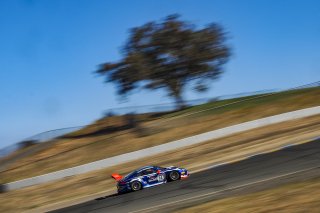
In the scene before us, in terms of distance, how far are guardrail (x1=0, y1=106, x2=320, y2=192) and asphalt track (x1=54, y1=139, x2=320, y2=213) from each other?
11.8 metres

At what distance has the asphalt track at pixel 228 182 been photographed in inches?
544

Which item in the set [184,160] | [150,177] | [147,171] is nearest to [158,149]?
[184,160]

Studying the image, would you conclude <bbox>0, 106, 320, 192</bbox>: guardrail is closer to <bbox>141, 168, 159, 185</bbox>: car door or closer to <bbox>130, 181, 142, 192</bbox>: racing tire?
<bbox>130, 181, 142, 192</bbox>: racing tire

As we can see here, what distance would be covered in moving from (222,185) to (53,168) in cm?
2363

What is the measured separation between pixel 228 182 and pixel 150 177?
18.2 ft

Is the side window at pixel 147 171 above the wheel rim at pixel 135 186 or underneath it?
above

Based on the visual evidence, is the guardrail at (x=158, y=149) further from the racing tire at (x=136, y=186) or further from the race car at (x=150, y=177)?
the racing tire at (x=136, y=186)

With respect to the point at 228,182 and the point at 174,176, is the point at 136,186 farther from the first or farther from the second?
the point at 228,182

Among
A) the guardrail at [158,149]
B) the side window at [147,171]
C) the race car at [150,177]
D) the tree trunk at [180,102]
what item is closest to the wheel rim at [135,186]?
the race car at [150,177]

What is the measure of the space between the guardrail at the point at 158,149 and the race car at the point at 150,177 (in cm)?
1156

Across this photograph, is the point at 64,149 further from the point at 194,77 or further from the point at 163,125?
the point at 194,77

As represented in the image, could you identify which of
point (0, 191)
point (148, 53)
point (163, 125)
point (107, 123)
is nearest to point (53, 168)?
point (0, 191)

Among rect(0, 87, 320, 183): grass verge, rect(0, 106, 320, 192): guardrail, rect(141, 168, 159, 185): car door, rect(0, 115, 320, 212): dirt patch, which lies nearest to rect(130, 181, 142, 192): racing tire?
rect(141, 168, 159, 185): car door

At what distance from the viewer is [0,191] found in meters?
31.2
